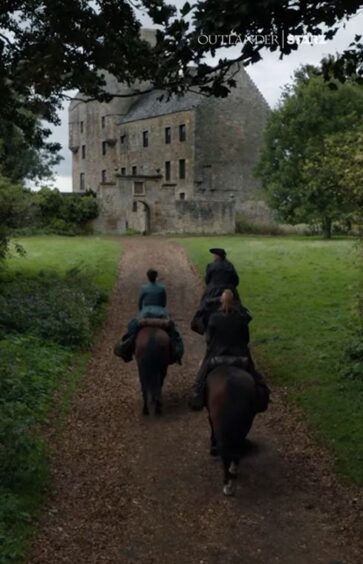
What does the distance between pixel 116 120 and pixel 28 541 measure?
68.4 m

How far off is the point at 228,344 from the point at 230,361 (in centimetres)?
25

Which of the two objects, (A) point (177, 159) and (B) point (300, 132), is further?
(A) point (177, 159)

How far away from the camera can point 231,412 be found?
8438mm

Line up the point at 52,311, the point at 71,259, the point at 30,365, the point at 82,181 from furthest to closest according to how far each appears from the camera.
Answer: the point at 82,181, the point at 71,259, the point at 52,311, the point at 30,365

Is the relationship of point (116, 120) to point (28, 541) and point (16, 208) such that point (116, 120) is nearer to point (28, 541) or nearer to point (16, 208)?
point (16, 208)

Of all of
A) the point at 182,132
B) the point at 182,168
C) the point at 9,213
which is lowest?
the point at 9,213

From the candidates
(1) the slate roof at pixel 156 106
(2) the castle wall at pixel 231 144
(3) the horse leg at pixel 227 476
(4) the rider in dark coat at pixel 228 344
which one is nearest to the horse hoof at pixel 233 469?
(3) the horse leg at pixel 227 476

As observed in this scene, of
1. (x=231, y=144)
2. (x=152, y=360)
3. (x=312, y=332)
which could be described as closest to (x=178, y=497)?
(x=152, y=360)

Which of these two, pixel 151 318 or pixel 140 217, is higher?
pixel 140 217

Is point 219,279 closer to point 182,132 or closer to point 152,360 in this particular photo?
point 152,360

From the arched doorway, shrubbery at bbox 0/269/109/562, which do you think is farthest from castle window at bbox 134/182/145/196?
shrubbery at bbox 0/269/109/562

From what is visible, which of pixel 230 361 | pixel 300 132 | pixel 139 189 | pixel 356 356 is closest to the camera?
pixel 230 361

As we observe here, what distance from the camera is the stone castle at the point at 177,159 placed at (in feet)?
181

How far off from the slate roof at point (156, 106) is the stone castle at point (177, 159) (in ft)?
0.37
